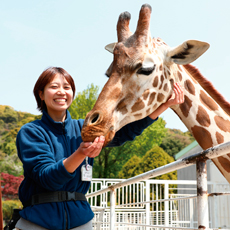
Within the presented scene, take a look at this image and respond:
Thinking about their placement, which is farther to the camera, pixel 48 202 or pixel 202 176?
pixel 48 202

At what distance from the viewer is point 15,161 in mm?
28547

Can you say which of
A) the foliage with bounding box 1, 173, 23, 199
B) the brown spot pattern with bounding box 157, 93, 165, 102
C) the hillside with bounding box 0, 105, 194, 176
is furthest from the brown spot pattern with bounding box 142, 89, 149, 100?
the hillside with bounding box 0, 105, 194, 176

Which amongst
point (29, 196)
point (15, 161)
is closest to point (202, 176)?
point (29, 196)

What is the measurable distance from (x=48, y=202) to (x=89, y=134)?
40 cm

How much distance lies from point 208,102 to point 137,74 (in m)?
0.75

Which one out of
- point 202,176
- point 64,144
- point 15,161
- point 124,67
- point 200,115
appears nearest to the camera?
point 202,176

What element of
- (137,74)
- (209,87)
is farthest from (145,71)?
(209,87)

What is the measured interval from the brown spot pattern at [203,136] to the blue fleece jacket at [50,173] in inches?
37.0

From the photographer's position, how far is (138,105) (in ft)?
6.72

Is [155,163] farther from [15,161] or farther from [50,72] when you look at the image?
[15,161]

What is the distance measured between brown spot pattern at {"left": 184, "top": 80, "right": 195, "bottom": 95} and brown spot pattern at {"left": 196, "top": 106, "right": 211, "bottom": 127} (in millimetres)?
145

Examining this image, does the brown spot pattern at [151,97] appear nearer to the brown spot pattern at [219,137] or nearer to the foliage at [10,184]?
the brown spot pattern at [219,137]

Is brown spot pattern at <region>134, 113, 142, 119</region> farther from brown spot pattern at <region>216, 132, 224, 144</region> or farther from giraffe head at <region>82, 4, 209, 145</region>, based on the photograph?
brown spot pattern at <region>216, 132, 224, 144</region>

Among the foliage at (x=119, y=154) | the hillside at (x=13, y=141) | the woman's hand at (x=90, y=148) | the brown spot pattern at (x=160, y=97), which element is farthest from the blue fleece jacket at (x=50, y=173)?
the hillside at (x=13, y=141)
